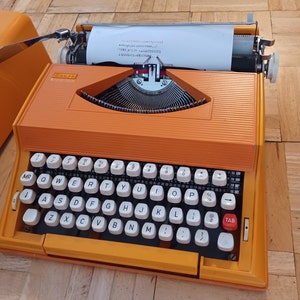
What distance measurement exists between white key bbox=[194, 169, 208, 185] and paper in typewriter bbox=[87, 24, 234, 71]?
9.4 inches

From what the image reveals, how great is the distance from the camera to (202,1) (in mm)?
1407

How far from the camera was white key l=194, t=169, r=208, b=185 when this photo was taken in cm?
69

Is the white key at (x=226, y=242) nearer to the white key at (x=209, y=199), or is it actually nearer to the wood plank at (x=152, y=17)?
the white key at (x=209, y=199)

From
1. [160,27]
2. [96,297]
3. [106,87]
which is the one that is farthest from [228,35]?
[96,297]

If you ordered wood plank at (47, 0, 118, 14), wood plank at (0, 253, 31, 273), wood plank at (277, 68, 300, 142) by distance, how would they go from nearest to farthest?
1. wood plank at (0, 253, 31, 273)
2. wood plank at (277, 68, 300, 142)
3. wood plank at (47, 0, 118, 14)

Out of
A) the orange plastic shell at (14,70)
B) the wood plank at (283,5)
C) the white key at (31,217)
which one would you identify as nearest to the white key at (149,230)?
the white key at (31,217)

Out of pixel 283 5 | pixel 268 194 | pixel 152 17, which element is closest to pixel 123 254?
pixel 268 194

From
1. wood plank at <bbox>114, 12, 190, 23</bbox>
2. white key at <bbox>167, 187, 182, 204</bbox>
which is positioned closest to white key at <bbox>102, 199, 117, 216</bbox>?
white key at <bbox>167, 187, 182, 204</bbox>

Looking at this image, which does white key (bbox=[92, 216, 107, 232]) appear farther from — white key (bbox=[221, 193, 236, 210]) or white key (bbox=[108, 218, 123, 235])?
white key (bbox=[221, 193, 236, 210])

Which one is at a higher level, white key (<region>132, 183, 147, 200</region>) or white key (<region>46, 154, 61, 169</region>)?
white key (<region>46, 154, 61, 169</region>)

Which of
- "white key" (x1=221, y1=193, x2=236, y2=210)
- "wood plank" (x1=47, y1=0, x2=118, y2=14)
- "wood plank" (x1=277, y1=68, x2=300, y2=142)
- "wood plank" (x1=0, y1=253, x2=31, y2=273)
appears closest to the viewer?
"white key" (x1=221, y1=193, x2=236, y2=210)

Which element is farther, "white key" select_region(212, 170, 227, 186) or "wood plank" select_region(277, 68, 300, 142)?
"wood plank" select_region(277, 68, 300, 142)

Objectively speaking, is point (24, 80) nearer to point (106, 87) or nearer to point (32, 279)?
point (106, 87)

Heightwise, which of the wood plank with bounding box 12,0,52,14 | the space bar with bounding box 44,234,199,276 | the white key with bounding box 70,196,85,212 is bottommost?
the space bar with bounding box 44,234,199,276
